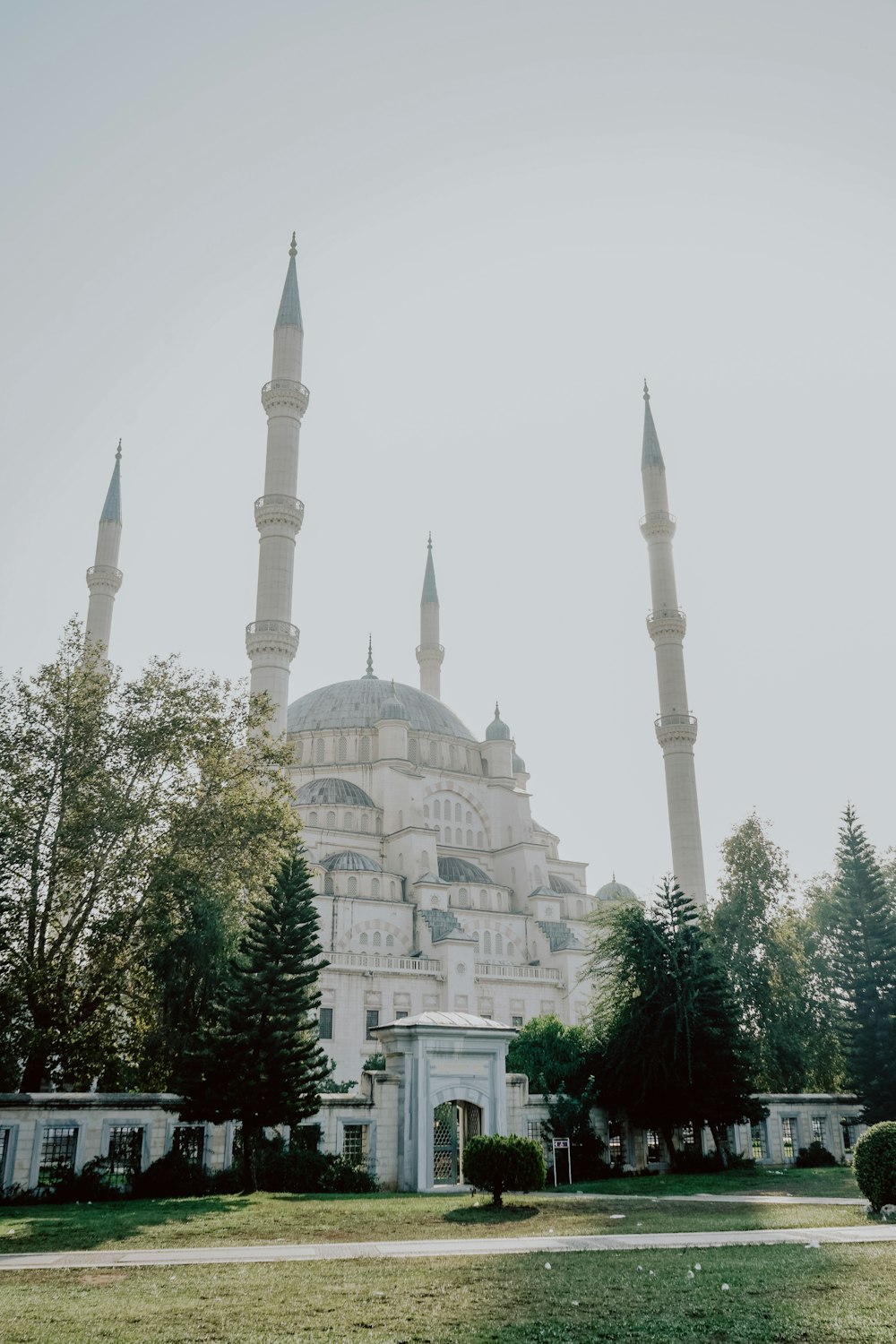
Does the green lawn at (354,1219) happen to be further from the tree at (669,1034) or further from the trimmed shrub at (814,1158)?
the trimmed shrub at (814,1158)

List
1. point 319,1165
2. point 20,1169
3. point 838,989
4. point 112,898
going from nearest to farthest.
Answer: point 20,1169
point 319,1165
point 112,898
point 838,989

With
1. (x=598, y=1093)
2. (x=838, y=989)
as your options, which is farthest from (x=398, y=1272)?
(x=838, y=989)

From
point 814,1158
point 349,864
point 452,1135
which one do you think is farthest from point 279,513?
point 814,1158

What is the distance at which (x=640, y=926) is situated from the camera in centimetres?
2655

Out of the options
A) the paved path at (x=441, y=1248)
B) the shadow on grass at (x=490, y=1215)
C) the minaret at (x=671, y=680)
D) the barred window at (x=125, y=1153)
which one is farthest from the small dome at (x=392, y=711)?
the paved path at (x=441, y=1248)

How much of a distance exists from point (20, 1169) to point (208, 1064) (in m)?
3.64

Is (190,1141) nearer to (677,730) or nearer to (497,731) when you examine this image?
(677,730)

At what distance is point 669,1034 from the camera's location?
79.7ft

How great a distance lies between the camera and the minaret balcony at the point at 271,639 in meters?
39.3

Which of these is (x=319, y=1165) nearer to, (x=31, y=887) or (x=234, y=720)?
(x=31, y=887)

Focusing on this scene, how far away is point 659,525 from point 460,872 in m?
20.3

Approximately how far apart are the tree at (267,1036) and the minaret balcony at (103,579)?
27429 millimetres

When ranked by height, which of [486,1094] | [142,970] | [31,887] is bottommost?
[486,1094]

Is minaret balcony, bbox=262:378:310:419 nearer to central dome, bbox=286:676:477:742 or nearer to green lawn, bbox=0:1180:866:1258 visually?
central dome, bbox=286:676:477:742
